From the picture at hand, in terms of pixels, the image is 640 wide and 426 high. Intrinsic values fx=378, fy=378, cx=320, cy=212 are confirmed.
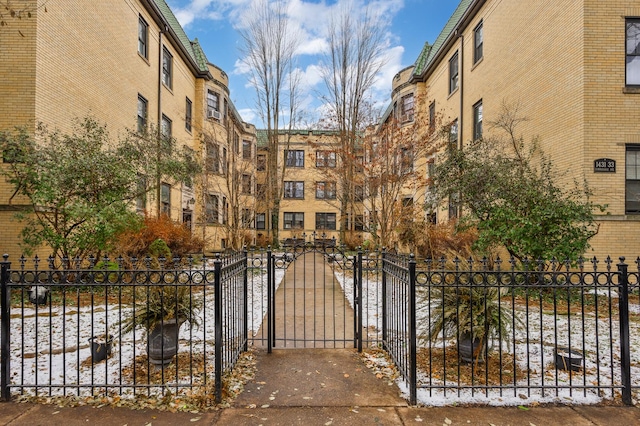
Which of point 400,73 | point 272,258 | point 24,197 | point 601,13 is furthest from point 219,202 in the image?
point 601,13

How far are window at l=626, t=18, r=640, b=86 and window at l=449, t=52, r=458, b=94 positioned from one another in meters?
8.58

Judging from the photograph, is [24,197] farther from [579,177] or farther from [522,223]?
[579,177]

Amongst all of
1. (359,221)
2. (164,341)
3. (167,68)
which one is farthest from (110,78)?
(164,341)

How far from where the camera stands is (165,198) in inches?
719

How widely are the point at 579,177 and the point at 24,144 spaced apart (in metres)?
14.3

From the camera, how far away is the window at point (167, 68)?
18.8 metres

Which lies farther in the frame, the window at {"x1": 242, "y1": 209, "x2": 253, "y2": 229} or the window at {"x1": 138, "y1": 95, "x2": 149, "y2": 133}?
the window at {"x1": 242, "y1": 209, "x2": 253, "y2": 229}

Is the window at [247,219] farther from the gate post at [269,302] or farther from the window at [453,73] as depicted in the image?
the window at [453,73]

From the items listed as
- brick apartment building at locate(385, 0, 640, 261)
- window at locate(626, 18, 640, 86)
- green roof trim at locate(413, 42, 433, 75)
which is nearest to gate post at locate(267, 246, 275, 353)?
brick apartment building at locate(385, 0, 640, 261)

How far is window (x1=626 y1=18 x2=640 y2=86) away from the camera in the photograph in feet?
34.8

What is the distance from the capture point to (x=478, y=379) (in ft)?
14.3

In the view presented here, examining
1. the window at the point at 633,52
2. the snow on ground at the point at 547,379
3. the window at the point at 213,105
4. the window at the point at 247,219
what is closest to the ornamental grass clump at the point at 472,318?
the snow on ground at the point at 547,379

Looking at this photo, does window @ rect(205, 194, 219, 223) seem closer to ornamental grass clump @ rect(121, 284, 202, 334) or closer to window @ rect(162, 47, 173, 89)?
window @ rect(162, 47, 173, 89)

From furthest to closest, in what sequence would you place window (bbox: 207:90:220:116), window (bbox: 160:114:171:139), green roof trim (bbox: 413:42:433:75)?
window (bbox: 207:90:220:116) < green roof trim (bbox: 413:42:433:75) < window (bbox: 160:114:171:139)
